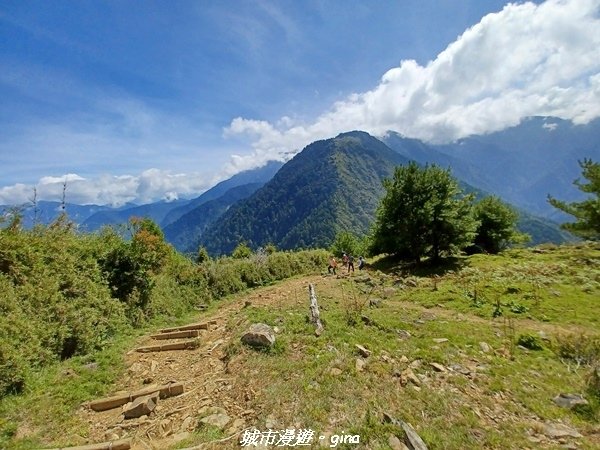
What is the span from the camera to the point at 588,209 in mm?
26391

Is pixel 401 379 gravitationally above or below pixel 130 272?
below

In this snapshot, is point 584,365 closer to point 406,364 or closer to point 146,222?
point 406,364

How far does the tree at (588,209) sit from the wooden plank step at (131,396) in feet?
104

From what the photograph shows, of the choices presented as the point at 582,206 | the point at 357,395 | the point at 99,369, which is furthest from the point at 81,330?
the point at 582,206

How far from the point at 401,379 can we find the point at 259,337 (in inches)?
163

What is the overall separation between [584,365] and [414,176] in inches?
842

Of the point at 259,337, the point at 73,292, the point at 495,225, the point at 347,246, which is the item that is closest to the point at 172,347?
the point at 259,337

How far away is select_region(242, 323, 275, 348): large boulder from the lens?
9680 millimetres

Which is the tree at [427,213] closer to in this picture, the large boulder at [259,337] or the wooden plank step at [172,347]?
the large boulder at [259,337]

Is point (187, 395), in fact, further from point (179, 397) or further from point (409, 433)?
point (409, 433)

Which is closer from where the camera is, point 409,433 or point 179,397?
point 409,433

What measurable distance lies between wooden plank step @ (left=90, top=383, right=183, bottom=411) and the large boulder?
2187mm

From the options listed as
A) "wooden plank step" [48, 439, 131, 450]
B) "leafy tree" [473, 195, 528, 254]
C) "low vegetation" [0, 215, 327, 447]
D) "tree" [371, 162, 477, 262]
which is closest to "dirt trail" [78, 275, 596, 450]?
"wooden plank step" [48, 439, 131, 450]

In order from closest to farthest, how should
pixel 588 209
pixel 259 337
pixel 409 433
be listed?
pixel 409 433, pixel 259 337, pixel 588 209
